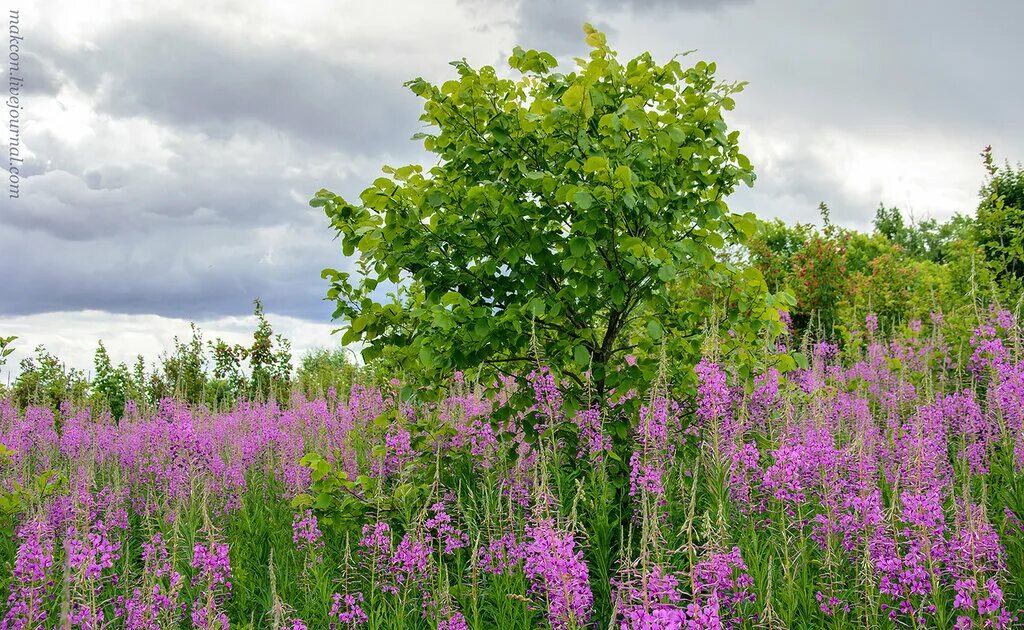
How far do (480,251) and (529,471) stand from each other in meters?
1.69

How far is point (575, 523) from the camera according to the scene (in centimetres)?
348

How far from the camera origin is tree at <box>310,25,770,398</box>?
16.9ft

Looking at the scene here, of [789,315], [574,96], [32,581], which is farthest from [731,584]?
[789,315]

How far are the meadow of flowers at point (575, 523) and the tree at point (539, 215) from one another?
495 mm

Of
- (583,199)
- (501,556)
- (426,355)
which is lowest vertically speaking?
(501,556)

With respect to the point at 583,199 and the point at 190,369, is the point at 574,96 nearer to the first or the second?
the point at 583,199

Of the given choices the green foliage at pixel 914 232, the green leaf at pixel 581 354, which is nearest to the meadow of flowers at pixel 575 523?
the green leaf at pixel 581 354

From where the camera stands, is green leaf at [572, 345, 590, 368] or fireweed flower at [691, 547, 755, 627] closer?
fireweed flower at [691, 547, 755, 627]

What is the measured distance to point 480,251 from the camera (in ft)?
18.1

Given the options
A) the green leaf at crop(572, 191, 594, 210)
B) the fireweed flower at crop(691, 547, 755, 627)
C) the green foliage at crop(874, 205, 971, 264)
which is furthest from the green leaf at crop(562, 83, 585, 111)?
the green foliage at crop(874, 205, 971, 264)

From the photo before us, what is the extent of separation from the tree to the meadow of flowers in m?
0.49

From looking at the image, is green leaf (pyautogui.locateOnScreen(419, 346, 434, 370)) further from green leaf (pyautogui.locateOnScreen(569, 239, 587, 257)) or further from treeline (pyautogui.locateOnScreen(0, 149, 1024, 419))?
treeline (pyautogui.locateOnScreen(0, 149, 1024, 419))

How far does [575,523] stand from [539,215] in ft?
8.43

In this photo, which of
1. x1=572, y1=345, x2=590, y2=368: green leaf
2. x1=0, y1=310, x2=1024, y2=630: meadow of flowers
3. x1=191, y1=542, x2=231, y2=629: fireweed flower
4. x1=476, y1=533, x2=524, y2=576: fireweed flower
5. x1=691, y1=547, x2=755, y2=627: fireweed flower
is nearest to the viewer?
x1=691, y1=547, x2=755, y2=627: fireweed flower
